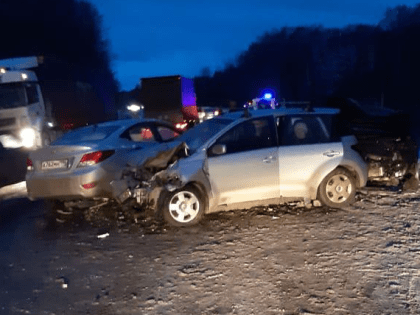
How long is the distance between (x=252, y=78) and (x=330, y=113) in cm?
6622

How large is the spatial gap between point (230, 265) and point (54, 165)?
3418 mm

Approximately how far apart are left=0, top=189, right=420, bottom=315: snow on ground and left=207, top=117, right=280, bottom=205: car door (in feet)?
1.40

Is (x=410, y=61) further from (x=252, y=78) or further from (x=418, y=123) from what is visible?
(x=252, y=78)

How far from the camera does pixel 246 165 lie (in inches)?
251

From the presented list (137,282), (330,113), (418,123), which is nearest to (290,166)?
(330,113)

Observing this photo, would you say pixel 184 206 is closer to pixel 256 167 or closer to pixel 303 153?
pixel 256 167

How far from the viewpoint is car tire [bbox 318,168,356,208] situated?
675cm

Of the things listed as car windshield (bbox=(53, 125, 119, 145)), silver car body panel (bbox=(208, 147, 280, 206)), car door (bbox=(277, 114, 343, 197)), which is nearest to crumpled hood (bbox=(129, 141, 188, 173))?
silver car body panel (bbox=(208, 147, 280, 206))

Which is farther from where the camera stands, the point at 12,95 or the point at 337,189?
the point at 12,95

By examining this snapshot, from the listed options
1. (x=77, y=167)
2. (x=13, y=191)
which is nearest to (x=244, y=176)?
(x=77, y=167)

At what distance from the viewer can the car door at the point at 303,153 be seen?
258 inches

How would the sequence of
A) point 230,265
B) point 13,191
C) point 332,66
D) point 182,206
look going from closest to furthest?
point 230,265
point 182,206
point 13,191
point 332,66

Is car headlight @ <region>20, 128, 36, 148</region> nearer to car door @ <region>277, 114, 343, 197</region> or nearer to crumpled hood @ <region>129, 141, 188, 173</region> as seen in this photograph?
crumpled hood @ <region>129, 141, 188, 173</region>

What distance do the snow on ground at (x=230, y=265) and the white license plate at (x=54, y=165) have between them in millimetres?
905
